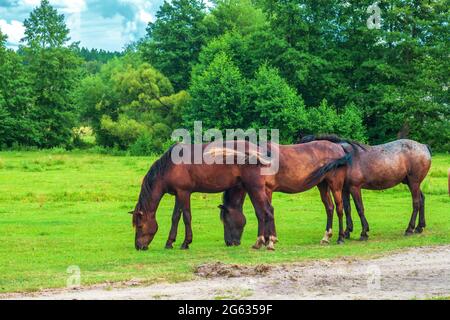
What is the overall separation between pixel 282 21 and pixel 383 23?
7.05 metres

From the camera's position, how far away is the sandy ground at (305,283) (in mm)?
12406

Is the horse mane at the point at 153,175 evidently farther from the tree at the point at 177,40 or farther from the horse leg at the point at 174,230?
the tree at the point at 177,40

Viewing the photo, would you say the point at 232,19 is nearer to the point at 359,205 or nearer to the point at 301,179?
the point at 359,205

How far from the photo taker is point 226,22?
69.6 meters

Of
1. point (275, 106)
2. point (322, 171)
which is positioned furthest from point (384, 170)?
point (275, 106)

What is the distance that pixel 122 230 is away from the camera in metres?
22.0

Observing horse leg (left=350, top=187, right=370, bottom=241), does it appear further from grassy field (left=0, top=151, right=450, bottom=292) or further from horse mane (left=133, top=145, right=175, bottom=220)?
horse mane (left=133, top=145, right=175, bottom=220)

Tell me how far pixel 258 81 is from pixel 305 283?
4283 centimetres

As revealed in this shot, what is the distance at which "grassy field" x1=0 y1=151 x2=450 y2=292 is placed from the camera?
1571 cm

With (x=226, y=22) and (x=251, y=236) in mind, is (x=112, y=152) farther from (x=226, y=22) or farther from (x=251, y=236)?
(x=251, y=236)

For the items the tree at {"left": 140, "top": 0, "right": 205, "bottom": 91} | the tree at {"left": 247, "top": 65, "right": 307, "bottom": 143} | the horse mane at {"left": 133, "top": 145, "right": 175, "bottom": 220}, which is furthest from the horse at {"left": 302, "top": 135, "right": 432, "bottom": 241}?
the tree at {"left": 140, "top": 0, "right": 205, "bottom": 91}

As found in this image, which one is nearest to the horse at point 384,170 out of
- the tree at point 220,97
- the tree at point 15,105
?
the tree at point 220,97

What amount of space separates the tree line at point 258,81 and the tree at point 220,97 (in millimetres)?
87

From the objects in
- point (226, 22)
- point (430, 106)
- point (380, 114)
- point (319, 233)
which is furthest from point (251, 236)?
point (226, 22)
